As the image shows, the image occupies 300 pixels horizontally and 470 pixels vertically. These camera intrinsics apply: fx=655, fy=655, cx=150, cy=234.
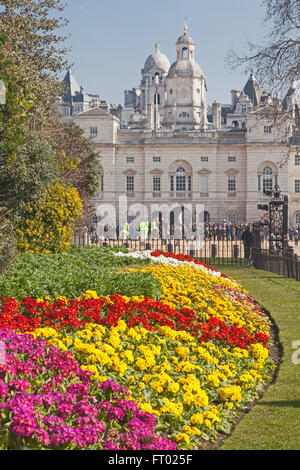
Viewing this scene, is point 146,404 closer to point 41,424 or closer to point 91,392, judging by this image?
point 91,392

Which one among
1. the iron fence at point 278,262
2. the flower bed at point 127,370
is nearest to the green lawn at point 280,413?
the flower bed at point 127,370

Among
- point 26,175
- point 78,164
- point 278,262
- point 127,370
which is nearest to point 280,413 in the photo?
point 127,370

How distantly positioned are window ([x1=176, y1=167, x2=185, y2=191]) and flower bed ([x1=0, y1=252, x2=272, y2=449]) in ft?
173

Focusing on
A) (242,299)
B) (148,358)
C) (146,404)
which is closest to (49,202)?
(242,299)

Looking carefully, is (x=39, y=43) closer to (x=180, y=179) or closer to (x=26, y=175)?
(x=26, y=175)

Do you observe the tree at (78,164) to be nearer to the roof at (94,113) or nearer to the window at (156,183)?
the roof at (94,113)

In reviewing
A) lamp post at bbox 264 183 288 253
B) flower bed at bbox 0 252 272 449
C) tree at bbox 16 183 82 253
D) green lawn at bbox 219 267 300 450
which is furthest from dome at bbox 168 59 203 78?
flower bed at bbox 0 252 272 449

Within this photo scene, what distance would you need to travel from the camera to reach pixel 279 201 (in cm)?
2328

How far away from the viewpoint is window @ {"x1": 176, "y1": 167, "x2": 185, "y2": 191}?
6300 cm

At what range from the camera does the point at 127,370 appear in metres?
6.64

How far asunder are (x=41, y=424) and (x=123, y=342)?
256 centimetres

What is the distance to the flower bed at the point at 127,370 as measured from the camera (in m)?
5.18

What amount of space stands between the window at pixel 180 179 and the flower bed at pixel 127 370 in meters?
52.9
